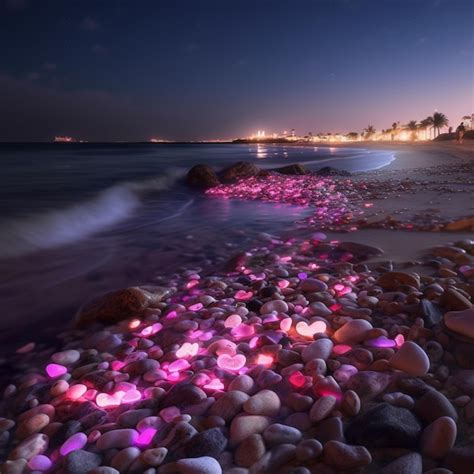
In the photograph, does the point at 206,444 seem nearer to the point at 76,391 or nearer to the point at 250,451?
the point at 250,451

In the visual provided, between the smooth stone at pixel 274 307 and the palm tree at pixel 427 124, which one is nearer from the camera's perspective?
the smooth stone at pixel 274 307

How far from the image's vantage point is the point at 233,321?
302 centimetres

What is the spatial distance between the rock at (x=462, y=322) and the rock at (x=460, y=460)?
94 cm

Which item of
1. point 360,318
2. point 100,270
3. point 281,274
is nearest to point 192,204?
point 100,270

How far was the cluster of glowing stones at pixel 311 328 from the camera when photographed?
273 cm

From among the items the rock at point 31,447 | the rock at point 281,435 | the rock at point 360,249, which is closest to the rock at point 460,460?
the rock at point 281,435

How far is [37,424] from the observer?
81.1 inches

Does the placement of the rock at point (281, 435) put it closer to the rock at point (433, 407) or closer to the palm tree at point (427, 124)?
the rock at point (433, 407)

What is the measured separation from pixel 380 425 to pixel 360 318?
1.27 m

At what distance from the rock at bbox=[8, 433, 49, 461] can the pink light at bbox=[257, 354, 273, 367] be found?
1311mm

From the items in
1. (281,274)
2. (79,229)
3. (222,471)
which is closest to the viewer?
(222,471)

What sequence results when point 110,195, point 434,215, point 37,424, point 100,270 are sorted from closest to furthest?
point 37,424
point 100,270
point 434,215
point 110,195

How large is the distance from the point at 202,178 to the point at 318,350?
14998 millimetres

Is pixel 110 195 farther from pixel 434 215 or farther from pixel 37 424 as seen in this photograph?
pixel 37 424
